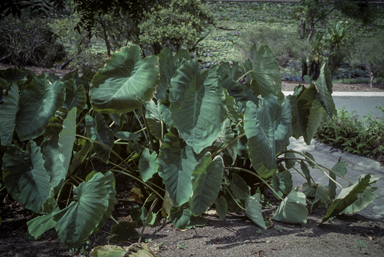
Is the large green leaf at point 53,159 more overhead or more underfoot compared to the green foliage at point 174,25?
more underfoot

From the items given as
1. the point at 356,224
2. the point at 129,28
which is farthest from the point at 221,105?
the point at 129,28

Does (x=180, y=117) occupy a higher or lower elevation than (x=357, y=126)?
higher

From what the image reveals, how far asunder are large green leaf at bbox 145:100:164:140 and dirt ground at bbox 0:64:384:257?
62 centimetres

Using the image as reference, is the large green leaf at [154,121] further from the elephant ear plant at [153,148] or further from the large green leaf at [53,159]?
the large green leaf at [53,159]

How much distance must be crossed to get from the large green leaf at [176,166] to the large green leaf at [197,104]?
6.2 inches

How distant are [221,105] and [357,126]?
3.30 meters

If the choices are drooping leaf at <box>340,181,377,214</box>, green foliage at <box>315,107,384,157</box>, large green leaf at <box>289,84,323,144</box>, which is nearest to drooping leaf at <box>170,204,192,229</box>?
large green leaf at <box>289,84,323,144</box>

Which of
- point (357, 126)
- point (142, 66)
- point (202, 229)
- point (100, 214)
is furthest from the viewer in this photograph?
point (357, 126)

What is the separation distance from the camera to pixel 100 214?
159 centimetres

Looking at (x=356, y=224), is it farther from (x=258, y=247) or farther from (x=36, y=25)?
(x=36, y=25)

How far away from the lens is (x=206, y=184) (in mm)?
1845

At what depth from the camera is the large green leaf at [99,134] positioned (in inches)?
78.1

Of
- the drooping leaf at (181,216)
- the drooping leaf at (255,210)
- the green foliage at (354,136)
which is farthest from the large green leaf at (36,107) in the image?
the green foliage at (354,136)

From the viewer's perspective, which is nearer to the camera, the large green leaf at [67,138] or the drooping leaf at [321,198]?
the large green leaf at [67,138]
